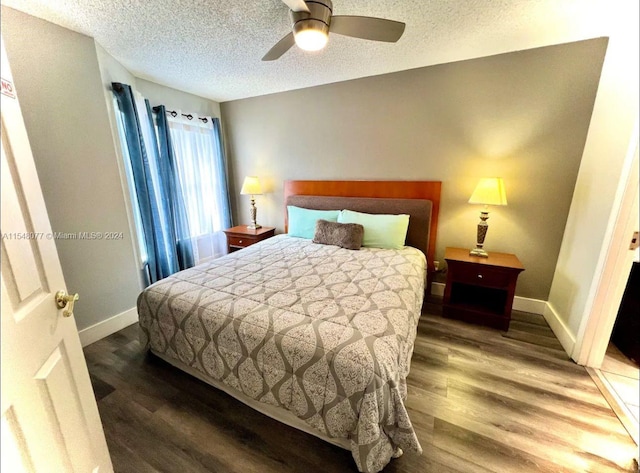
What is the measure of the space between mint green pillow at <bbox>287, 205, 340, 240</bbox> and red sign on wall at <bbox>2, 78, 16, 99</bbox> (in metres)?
2.39

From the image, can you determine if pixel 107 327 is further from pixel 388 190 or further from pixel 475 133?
pixel 475 133

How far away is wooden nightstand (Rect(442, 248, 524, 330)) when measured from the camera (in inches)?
90.1

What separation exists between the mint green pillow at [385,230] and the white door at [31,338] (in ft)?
7.54

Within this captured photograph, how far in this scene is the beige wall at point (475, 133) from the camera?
88.5 inches

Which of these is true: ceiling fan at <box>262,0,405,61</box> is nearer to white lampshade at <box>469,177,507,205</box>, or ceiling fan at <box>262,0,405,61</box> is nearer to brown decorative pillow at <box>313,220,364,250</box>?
white lampshade at <box>469,177,507,205</box>

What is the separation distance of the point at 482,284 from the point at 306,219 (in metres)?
1.90

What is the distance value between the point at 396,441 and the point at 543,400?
3.68 ft

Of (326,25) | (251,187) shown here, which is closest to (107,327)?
(251,187)

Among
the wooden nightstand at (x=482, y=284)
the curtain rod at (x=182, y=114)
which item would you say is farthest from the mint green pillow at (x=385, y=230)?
the curtain rod at (x=182, y=114)

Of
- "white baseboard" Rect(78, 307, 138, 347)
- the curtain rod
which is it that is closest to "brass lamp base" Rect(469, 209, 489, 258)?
"white baseboard" Rect(78, 307, 138, 347)

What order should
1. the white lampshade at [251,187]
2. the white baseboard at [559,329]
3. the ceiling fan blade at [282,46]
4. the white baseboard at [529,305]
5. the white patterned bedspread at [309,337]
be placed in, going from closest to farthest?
the white patterned bedspread at [309,337] → the ceiling fan blade at [282,46] → the white baseboard at [559,329] → the white baseboard at [529,305] → the white lampshade at [251,187]

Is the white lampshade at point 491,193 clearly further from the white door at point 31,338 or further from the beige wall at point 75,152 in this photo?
the beige wall at point 75,152

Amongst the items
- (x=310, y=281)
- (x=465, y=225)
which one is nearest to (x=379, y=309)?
(x=310, y=281)

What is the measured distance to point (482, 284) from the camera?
238 cm
